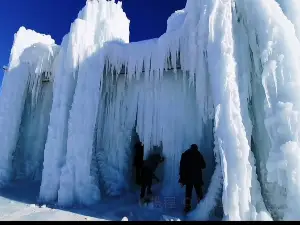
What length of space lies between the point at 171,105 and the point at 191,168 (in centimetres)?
233

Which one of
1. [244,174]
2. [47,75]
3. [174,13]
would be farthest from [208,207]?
[47,75]

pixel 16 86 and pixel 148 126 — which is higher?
pixel 16 86

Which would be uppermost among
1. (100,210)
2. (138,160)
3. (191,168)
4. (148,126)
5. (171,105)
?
(171,105)

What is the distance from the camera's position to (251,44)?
6.08 m

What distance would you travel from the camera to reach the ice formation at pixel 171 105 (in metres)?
5.24

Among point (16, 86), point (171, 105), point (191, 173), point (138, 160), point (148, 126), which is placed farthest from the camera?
point (16, 86)

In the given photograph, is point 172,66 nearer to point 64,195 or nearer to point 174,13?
point 174,13

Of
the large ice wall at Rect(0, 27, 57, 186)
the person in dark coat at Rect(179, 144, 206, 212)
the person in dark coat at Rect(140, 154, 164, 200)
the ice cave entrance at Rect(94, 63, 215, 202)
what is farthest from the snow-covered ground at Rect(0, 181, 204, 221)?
the large ice wall at Rect(0, 27, 57, 186)

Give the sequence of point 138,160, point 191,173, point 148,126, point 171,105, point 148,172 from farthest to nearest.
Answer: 1. point 138,160
2. point 148,126
3. point 171,105
4. point 148,172
5. point 191,173

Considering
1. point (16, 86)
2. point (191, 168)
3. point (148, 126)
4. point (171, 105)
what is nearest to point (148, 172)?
point (191, 168)

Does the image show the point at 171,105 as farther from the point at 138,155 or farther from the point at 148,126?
the point at 138,155

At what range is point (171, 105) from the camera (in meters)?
8.08

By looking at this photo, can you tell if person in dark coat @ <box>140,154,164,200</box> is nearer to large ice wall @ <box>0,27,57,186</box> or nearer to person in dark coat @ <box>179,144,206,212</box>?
person in dark coat @ <box>179,144,206,212</box>

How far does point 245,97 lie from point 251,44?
47.2 inches
